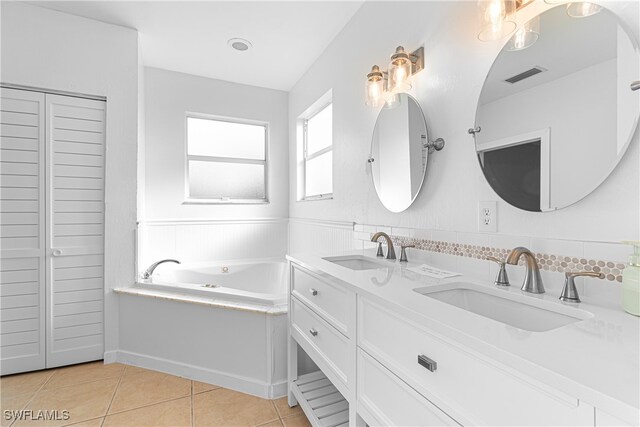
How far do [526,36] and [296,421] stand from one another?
1.99 m

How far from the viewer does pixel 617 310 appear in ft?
2.52

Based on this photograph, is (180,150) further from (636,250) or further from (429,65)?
(636,250)

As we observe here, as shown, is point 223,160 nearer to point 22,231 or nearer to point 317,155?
point 317,155

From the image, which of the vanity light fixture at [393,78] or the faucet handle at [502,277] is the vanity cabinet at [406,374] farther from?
the vanity light fixture at [393,78]

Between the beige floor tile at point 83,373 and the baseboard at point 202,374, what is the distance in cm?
7

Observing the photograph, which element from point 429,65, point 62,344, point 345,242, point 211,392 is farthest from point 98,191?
point 429,65

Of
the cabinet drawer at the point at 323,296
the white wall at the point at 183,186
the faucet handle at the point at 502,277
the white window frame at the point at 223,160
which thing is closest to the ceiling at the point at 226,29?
the white wall at the point at 183,186

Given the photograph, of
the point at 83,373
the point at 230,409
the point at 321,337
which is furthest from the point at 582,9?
the point at 83,373

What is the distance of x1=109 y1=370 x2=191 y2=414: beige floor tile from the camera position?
5.82ft

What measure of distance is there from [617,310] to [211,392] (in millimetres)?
2010

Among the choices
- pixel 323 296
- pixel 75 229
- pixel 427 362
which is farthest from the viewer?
pixel 75 229

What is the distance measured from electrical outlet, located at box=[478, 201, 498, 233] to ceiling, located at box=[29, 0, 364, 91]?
5.42 ft

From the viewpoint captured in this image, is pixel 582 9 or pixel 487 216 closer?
pixel 582 9

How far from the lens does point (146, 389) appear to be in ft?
6.29
